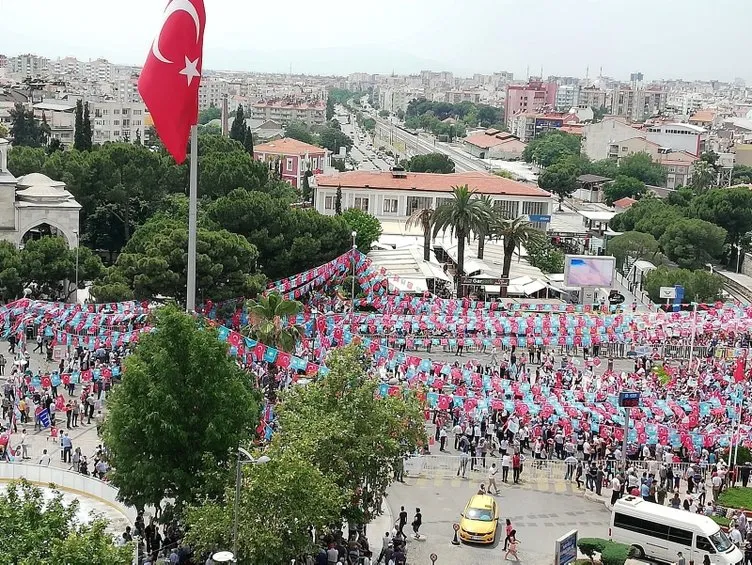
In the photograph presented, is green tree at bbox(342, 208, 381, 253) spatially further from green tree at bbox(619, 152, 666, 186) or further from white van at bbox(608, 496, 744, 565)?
green tree at bbox(619, 152, 666, 186)

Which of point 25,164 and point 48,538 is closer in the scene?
point 48,538

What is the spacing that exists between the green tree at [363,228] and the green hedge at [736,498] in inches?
1280

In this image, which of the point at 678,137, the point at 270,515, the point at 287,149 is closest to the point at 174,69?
the point at 270,515

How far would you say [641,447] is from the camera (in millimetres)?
30203

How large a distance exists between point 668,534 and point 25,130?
84497 mm

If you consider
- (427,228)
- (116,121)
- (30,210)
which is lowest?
(427,228)

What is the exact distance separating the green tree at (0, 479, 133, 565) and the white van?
447 inches

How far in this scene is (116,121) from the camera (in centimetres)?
12700

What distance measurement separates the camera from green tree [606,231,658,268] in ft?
218

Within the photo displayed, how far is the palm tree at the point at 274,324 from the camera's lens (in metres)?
36.8

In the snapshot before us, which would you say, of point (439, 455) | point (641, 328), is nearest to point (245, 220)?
point (641, 328)

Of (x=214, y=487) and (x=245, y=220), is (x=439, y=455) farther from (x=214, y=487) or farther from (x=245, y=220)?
(x=245, y=220)

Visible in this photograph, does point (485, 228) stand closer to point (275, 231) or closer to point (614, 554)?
point (275, 231)

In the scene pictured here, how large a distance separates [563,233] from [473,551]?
177 feet
